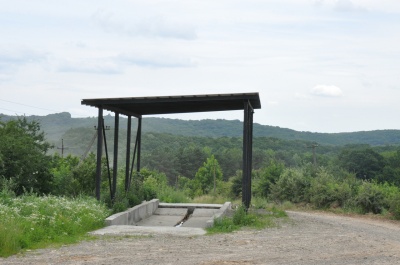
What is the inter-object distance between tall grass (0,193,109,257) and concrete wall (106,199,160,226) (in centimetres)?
30

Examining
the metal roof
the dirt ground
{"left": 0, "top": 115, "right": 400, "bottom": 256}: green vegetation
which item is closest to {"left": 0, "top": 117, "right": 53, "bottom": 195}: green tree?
{"left": 0, "top": 115, "right": 400, "bottom": 256}: green vegetation

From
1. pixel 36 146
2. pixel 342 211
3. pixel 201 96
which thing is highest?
pixel 201 96

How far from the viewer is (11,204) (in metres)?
14.4

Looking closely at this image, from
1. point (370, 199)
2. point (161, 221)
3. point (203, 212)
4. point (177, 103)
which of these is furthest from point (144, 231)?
point (370, 199)

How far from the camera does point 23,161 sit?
821 inches

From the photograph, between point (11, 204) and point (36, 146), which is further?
point (36, 146)

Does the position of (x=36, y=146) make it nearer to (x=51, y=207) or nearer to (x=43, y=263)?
(x=51, y=207)

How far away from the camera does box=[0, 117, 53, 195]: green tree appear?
67.5 ft

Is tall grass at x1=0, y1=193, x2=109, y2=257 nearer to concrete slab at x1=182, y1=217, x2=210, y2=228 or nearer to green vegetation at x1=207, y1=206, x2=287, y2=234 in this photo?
concrete slab at x1=182, y1=217, x2=210, y2=228

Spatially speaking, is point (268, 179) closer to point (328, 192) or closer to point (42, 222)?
point (328, 192)

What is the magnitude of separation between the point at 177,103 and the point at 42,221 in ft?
22.4

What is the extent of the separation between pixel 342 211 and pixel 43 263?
1558 cm

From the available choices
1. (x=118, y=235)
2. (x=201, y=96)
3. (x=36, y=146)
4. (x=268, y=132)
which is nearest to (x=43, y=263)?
(x=118, y=235)

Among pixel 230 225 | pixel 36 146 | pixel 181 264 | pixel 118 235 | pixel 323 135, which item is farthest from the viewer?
pixel 323 135
